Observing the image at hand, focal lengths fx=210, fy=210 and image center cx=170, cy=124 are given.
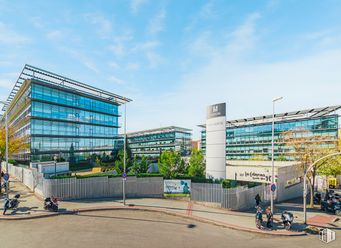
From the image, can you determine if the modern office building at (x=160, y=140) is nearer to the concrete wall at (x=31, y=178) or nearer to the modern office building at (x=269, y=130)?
the modern office building at (x=269, y=130)

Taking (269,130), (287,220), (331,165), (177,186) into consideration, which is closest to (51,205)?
(177,186)

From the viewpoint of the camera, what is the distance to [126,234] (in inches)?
492

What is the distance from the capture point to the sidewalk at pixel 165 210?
48.6 ft

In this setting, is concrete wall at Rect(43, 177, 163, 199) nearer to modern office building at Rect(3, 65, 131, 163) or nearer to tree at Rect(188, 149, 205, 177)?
tree at Rect(188, 149, 205, 177)

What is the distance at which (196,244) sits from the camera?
11625mm

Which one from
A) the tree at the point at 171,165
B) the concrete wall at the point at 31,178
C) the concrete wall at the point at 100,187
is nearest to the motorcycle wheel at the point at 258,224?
the concrete wall at the point at 100,187

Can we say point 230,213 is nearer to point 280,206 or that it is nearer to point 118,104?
point 280,206

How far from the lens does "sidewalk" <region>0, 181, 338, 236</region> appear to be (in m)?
14.8

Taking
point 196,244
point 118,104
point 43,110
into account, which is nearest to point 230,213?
point 196,244

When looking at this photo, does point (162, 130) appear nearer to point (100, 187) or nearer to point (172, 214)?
point (100, 187)

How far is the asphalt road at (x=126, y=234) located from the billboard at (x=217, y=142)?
371 inches

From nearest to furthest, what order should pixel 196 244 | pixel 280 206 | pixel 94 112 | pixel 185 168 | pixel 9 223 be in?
1. pixel 196 244
2. pixel 9 223
3. pixel 280 206
4. pixel 185 168
5. pixel 94 112

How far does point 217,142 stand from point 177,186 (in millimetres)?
6924

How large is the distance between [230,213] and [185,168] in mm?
14480
